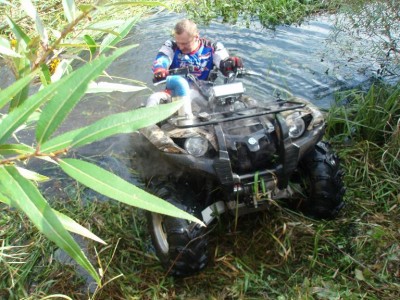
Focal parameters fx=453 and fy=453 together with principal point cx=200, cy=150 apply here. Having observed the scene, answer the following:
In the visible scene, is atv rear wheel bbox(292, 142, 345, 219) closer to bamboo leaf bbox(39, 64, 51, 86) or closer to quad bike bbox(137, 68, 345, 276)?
quad bike bbox(137, 68, 345, 276)

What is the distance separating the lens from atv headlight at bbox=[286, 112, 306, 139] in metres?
3.12

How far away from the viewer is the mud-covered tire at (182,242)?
298cm

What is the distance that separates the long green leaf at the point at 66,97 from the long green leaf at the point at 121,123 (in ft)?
0.19

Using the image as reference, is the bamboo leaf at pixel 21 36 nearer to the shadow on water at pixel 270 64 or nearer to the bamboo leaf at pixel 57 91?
the bamboo leaf at pixel 57 91

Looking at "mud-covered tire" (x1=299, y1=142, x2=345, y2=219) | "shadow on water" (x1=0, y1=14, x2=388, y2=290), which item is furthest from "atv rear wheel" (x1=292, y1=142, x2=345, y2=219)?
"shadow on water" (x1=0, y1=14, x2=388, y2=290)

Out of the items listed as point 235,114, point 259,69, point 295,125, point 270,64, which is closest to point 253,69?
point 259,69

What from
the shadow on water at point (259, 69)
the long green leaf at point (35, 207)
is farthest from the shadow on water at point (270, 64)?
the long green leaf at point (35, 207)

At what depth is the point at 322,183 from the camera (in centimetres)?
329

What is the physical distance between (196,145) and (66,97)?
2225 mm

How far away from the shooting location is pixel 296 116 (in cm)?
319

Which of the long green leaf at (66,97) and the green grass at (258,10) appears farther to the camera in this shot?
the green grass at (258,10)

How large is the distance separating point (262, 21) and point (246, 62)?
1.61m

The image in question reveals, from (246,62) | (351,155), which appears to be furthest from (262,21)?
(351,155)

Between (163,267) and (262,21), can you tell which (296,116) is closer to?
(163,267)
